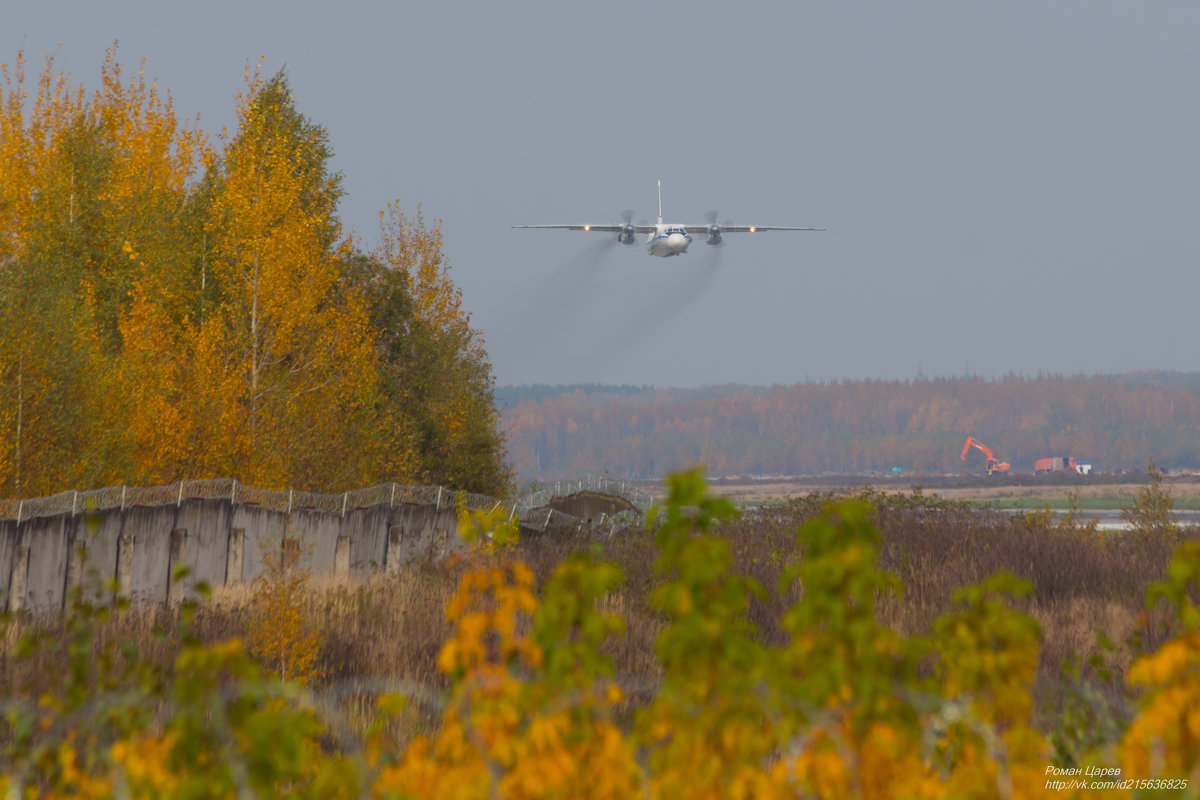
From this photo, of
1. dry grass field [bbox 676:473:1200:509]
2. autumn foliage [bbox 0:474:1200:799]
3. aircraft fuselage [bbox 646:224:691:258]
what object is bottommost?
dry grass field [bbox 676:473:1200:509]

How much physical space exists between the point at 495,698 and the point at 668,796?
83 centimetres

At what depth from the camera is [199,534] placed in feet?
59.2

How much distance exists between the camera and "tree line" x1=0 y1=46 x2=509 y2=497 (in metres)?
18.4

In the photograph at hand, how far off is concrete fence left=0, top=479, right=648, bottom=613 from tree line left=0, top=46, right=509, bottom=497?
1805 millimetres

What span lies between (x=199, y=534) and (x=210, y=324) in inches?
253

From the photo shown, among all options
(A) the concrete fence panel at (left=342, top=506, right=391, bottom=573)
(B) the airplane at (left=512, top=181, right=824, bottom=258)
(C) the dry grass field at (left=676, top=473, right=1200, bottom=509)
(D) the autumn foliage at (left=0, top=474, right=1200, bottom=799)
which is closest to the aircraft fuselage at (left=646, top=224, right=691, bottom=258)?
(B) the airplane at (left=512, top=181, right=824, bottom=258)

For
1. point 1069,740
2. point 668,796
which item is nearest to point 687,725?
point 668,796

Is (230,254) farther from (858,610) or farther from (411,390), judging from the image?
(858,610)

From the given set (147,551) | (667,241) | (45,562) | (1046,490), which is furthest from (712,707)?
(1046,490)

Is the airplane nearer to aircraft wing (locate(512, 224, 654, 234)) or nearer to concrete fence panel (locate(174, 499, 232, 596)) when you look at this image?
aircraft wing (locate(512, 224, 654, 234))

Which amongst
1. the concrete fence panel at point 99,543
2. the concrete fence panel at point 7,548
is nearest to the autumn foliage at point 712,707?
the concrete fence panel at point 7,548

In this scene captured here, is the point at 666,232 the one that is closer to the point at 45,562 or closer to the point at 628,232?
the point at 628,232

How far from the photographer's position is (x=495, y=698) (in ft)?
14.4

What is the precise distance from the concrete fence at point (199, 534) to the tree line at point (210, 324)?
1.81 metres
